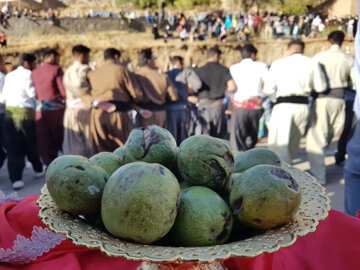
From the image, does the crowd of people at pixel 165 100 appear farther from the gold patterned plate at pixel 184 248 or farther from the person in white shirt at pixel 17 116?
the gold patterned plate at pixel 184 248

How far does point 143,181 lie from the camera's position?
671 millimetres

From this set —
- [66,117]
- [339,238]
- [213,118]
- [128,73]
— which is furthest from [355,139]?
[66,117]

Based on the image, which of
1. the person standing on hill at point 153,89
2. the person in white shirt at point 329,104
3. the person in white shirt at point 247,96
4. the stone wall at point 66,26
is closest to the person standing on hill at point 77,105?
the person standing on hill at point 153,89

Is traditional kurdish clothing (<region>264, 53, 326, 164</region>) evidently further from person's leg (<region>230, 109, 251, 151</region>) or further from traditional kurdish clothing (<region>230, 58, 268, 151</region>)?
person's leg (<region>230, 109, 251, 151</region>)

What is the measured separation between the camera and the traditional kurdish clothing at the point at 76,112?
4289 millimetres

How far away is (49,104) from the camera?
4.85 meters

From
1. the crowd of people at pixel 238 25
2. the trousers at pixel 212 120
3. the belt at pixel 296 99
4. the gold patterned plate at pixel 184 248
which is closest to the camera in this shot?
the gold patterned plate at pixel 184 248

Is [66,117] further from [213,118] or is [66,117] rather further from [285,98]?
[285,98]

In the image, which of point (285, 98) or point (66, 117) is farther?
point (66, 117)

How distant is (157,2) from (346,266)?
31.2 m

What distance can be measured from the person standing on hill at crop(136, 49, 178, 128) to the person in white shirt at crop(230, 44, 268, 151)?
3.04ft

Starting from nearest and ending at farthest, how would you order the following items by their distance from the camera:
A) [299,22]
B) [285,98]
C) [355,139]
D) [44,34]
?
1. [355,139]
2. [285,98]
3. [44,34]
4. [299,22]

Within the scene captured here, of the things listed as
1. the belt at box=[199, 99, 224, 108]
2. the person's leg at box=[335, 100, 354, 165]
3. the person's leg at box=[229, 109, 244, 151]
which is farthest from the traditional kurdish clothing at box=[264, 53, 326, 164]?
the person's leg at box=[335, 100, 354, 165]

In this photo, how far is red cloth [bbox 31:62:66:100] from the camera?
15.3 ft
